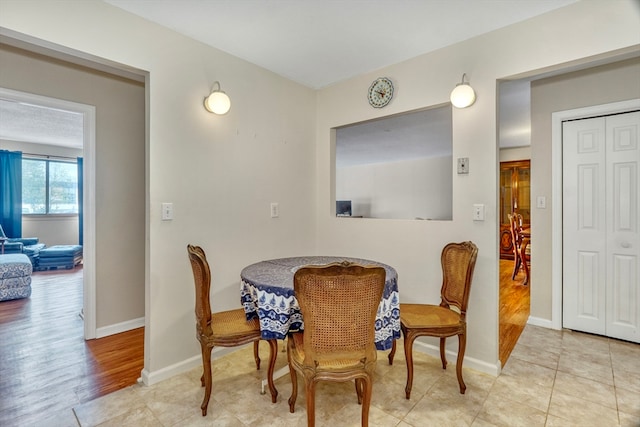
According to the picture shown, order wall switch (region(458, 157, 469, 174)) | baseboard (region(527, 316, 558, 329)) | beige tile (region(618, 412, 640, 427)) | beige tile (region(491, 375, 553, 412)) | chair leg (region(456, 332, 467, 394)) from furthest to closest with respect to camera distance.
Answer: baseboard (region(527, 316, 558, 329))
wall switch (region(458, 157, 469, 174))
chair leg (region(456, 332, 467, 394))
beige tile (region(491, 375, 553, 412))
beige tile (region(618, 412, 640, 427))

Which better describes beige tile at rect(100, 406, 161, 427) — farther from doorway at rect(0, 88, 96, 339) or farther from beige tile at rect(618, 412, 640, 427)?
beige tile at rect(618, 412, 640, 427)

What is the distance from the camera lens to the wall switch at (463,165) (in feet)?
7.63

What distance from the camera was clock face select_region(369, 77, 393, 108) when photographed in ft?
8.94

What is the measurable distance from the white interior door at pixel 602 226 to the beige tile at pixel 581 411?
4.40 feet

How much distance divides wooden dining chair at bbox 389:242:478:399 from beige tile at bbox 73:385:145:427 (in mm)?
1668

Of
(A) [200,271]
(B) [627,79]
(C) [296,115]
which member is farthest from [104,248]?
(B) [627,79]

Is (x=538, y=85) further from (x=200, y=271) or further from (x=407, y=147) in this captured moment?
(x=200, y=271)

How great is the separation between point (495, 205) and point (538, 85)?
1.73 meters

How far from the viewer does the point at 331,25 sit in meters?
2.15

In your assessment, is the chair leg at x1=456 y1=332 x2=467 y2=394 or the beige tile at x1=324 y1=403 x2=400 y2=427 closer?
the beige tile at x1=324 y1=403 x2=400 y2=427

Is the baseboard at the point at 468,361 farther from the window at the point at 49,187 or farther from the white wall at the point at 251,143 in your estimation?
the window at the point at 49,187

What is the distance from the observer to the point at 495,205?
7.21 ft

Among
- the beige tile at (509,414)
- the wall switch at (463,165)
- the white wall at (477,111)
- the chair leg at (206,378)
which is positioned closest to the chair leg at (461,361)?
the beige tile at (509,414)

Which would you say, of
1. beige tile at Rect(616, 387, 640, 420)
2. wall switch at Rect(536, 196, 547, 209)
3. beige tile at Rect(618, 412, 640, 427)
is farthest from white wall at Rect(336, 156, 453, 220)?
beige tile at Rect(618, 412, 640, 427)
